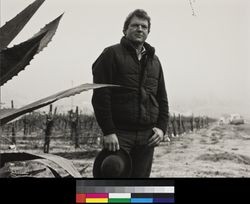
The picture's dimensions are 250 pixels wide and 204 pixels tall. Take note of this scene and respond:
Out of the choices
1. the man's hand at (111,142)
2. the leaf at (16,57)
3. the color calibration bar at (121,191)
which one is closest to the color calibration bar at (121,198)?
the color calibration bar at (121,191)

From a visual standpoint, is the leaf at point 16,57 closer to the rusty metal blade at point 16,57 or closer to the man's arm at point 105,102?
the rusty metal blade at point 16,57

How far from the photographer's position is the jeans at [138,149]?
5.98 ft

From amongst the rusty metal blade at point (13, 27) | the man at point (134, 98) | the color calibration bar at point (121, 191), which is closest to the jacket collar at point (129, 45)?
the man at point (134, 98)

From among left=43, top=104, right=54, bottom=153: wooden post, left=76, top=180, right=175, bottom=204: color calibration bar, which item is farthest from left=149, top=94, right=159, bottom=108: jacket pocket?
left=43, top=104, right=54, bottom=153: wooden post

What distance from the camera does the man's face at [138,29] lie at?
72.5 inches

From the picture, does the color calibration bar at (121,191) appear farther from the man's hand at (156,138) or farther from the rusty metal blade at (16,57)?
the rusty metal blade at (16,57)

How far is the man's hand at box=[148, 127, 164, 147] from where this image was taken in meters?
1.84

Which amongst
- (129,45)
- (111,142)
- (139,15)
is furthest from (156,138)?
(139,15)

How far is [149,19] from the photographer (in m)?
1.83

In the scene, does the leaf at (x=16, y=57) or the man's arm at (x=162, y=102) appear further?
the man's arm at (x=162, y=102)

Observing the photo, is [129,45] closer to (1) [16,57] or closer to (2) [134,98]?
(2) [134,98]

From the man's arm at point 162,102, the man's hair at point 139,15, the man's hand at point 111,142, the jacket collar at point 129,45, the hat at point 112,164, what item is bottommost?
the hat at point 112,164

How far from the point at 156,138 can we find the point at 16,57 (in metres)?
0.91

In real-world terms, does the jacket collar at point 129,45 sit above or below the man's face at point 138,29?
below
